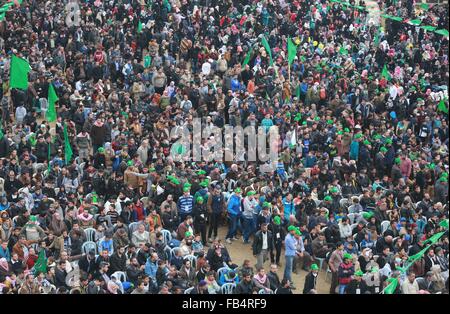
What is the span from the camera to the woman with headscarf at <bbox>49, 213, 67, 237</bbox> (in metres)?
20.0

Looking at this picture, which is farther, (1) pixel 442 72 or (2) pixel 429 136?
(1) pixel 442 72

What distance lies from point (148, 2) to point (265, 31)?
3697mm

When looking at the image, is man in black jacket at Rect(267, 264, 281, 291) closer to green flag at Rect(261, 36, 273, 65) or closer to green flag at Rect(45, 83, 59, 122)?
green flag at Rect(45, 83, 59, 122)

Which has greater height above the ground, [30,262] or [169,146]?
[169,146]

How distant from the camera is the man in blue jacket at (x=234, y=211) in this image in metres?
21.3

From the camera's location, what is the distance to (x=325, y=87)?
28.1 meters

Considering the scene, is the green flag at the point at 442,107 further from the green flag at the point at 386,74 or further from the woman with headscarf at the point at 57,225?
the woman with headscarf at the point at 57,225

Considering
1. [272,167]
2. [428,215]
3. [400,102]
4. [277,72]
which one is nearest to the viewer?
[428,215]

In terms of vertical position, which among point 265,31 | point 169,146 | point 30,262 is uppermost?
point 265,31

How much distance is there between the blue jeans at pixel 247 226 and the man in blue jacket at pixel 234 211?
174 millimetres

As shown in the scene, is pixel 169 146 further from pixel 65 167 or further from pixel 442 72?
pixel 442 72

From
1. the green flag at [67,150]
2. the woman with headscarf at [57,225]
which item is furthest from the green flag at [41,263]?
the green flag at [67,150]

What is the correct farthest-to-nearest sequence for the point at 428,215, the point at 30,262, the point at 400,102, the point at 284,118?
1. the point at 400,102
2. the point at 284,118
3. the point at 428,215
4. the point at 30,262

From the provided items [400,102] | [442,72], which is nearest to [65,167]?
[400,102]
